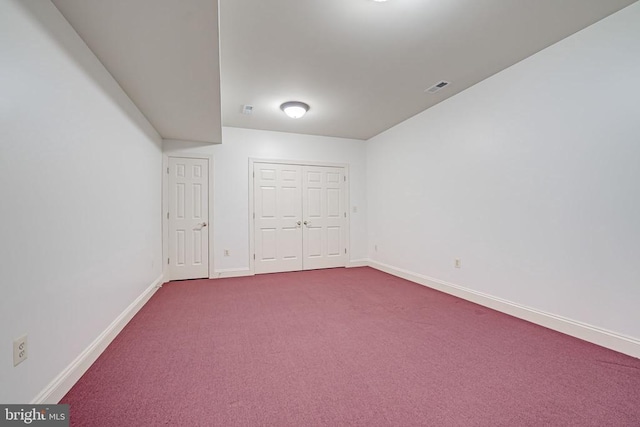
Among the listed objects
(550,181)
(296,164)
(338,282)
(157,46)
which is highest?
(157,46)

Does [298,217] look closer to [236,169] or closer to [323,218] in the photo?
[323,218]

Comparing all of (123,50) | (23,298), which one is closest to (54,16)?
(123,50)

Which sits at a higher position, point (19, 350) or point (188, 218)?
point (188, 218)

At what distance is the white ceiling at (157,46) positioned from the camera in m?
1.63

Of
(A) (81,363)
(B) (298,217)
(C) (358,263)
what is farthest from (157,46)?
(C) (358,263)

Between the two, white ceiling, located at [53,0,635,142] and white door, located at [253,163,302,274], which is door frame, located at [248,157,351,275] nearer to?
white door, located at [253,163,302,274]

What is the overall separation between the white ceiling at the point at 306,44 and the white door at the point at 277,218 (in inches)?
61.4

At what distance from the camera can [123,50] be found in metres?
2.05

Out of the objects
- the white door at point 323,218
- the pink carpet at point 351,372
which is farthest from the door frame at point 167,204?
the white door at point 323,218

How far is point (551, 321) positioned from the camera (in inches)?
97.1

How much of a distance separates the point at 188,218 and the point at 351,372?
145 inches

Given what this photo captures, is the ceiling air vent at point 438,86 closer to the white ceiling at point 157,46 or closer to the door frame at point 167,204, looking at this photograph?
the white ceiling at point 157,46

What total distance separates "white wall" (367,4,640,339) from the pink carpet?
46cm

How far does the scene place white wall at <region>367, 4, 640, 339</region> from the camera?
205 centimetres
